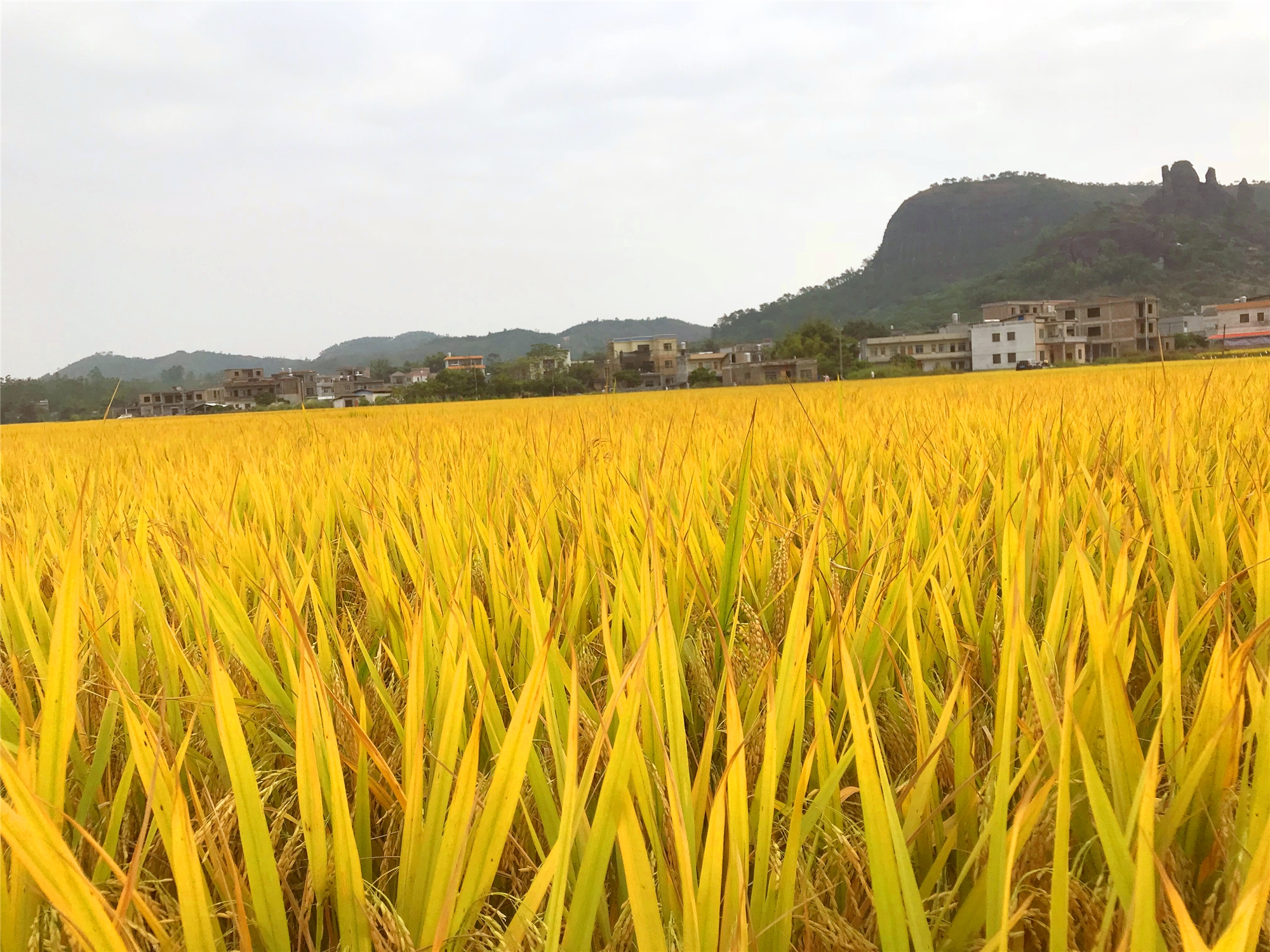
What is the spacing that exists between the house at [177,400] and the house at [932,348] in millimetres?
40724

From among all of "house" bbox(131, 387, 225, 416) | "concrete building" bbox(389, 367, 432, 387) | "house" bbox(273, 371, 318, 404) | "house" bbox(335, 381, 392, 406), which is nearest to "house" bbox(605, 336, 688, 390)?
"house" bbox(335, 381, 392, 406)

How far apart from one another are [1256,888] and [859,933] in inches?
8.7

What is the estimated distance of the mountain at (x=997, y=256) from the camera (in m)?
67.9

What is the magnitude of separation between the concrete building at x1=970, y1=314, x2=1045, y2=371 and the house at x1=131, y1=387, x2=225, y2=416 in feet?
148

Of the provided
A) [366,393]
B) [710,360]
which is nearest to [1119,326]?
[710,360]

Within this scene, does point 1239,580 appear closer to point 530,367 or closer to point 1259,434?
point 1259,434

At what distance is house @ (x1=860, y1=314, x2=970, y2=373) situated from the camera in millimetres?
53625

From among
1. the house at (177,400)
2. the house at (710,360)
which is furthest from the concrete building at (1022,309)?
the house at (177,400)

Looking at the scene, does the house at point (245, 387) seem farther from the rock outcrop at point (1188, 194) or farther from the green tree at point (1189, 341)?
the rock outcrop at point (1188, 194)

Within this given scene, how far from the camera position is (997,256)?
89062 millimetres

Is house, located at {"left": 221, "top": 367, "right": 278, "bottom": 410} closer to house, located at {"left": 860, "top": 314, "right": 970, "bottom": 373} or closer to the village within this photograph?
the village

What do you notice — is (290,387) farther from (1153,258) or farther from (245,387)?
(1153,258)

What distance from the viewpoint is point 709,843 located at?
0.42 meters

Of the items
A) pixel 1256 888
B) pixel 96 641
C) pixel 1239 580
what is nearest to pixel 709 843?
pixel 1256 888
